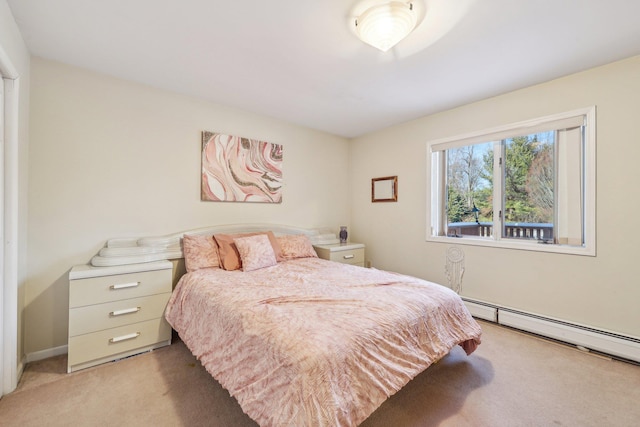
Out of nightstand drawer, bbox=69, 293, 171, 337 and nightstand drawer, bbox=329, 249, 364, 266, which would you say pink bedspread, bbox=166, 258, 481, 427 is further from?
nightstand drawer, bbox=329, 249, 364, 266

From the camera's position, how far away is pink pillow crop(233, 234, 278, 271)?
2539 millimetres

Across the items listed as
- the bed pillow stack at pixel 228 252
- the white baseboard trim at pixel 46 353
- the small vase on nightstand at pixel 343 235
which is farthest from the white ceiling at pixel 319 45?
the white baseboard trim at pixel 46 353

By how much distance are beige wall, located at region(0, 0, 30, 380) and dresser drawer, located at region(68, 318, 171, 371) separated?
380 mm

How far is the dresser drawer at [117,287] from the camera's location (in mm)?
1915

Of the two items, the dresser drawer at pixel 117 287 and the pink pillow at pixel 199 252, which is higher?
the pink pillow at pixel 199 252

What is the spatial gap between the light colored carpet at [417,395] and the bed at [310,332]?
9.3 inches

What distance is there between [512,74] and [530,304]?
2.13 meters

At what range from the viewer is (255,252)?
8.56 feet

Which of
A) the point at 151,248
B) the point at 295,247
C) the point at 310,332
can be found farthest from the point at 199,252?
the point at 310,332

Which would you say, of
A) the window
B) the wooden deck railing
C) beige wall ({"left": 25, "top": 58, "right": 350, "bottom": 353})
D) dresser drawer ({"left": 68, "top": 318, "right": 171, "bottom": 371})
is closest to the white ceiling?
beige wall ({"left": 25, "top": 58, "right": 350, "bottom": 353})

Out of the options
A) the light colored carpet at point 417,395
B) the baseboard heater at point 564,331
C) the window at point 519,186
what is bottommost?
→ the light colored carpet at point 417,395

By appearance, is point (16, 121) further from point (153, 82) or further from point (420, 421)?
point (420, 421)

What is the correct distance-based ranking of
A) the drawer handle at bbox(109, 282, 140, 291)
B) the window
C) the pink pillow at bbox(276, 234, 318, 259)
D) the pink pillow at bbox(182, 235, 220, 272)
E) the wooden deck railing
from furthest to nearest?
the pink pillow at bbox(276, 234, 318, 259) → the wooden deck railing → the pink pillow at bbox(182, 235, 220, 272) → the window → the drawer handle at bbox(109, 282, 140, 291)

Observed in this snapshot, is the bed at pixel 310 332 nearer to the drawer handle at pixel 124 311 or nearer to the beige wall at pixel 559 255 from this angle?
the drawer handle at pixel 124 311
